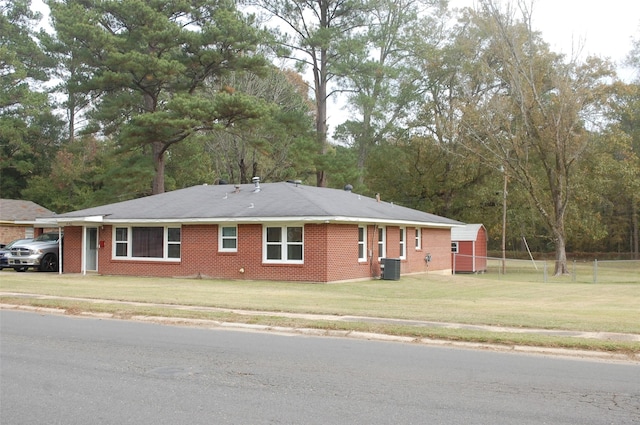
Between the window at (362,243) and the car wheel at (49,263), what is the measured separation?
14.6 m

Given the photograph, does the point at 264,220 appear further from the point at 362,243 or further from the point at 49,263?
the point at 49,263

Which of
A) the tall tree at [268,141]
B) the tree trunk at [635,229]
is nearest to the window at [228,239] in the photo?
the tall tree at [268,141]

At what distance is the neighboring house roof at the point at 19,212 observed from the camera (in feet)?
126

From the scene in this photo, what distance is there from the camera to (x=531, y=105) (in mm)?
37812

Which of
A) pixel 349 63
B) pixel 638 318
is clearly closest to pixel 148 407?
pixel 638 318

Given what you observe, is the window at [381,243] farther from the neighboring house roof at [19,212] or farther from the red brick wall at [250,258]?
the neighboring house roof at [19,212]

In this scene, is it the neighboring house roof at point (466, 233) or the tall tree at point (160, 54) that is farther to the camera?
the neighboring house roof at point (466, 233)

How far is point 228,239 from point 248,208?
4.74ft

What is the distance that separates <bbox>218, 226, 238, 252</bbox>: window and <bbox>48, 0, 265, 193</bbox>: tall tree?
10.4 m

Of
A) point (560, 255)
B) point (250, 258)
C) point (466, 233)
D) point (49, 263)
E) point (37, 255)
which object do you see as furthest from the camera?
point (466, 233)

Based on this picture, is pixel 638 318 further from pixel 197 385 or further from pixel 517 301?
pixel 197 385

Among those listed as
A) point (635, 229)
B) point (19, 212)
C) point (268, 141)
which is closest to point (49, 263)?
point (19, 212)

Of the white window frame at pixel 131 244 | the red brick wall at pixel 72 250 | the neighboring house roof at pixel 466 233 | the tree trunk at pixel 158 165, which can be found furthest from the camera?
the neighboring house roof at pixel 466 233

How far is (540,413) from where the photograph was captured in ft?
21.3
